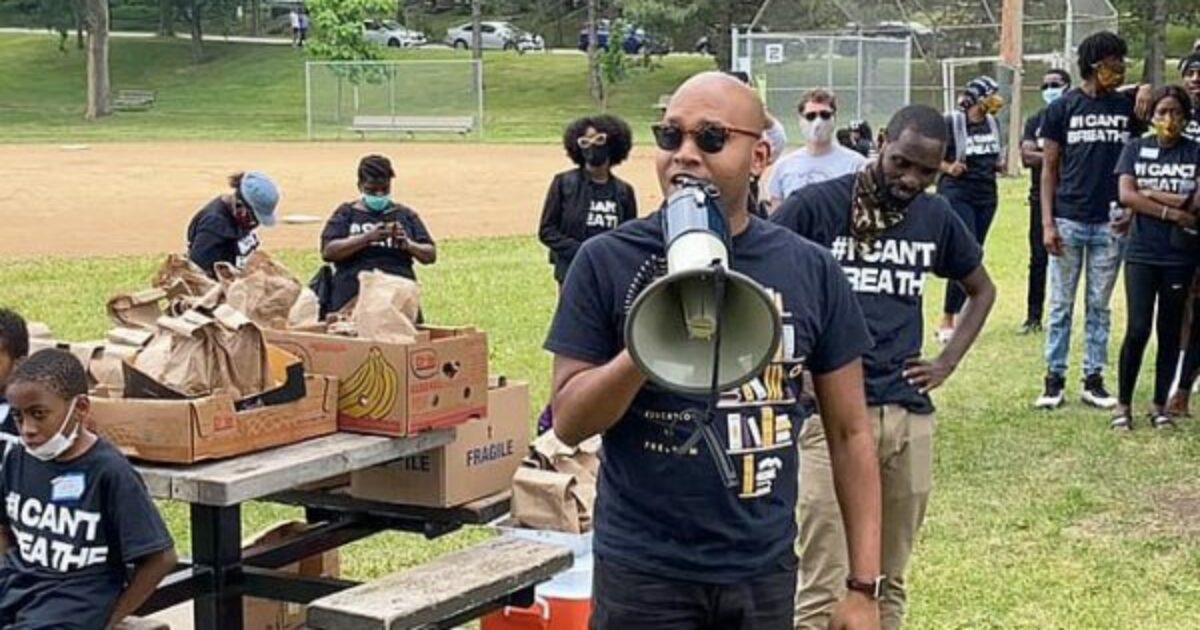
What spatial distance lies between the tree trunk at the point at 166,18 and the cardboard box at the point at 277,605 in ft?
225

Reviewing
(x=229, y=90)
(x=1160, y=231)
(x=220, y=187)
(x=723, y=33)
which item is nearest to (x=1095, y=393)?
(x=1160, y=231)

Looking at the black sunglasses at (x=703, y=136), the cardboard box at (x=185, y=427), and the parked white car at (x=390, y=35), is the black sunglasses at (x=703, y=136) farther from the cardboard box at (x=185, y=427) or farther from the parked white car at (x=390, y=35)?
the parked white car at (x=390, y=35)

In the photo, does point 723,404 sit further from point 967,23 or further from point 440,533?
point 967,23

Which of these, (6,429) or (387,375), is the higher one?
(387,375)

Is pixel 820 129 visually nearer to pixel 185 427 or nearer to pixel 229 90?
pixel 185 427

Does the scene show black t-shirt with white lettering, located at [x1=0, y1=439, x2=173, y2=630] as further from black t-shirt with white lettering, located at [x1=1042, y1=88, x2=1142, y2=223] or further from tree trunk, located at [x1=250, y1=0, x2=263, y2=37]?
tree trunk, located at [x1=250, y1=0, x2=263, y2=37]

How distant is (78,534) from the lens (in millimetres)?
4602

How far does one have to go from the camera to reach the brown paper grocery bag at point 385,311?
17.6 feet

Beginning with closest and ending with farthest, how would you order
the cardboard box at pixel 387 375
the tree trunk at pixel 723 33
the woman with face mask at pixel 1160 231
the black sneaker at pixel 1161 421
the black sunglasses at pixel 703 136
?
the black sunglasses at pixel 703 136 → the cardboard box at pixel 387 375 → the woman with face mask at pixel 1160 231 → the black sneaker at pixel 1161 421 → the tree trunk at pixel 723 33

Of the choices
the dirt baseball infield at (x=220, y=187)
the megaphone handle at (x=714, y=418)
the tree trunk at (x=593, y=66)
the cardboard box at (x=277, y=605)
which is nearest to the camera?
the megaphone handle at (x=714, y=418)

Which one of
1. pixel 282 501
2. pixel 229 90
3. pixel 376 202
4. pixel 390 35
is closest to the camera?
pixel 282 501

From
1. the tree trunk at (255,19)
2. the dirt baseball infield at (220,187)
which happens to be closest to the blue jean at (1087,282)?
the dirt baseball infield at (220,187)

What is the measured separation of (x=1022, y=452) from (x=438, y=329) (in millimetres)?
4575

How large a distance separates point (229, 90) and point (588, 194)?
54.0m
